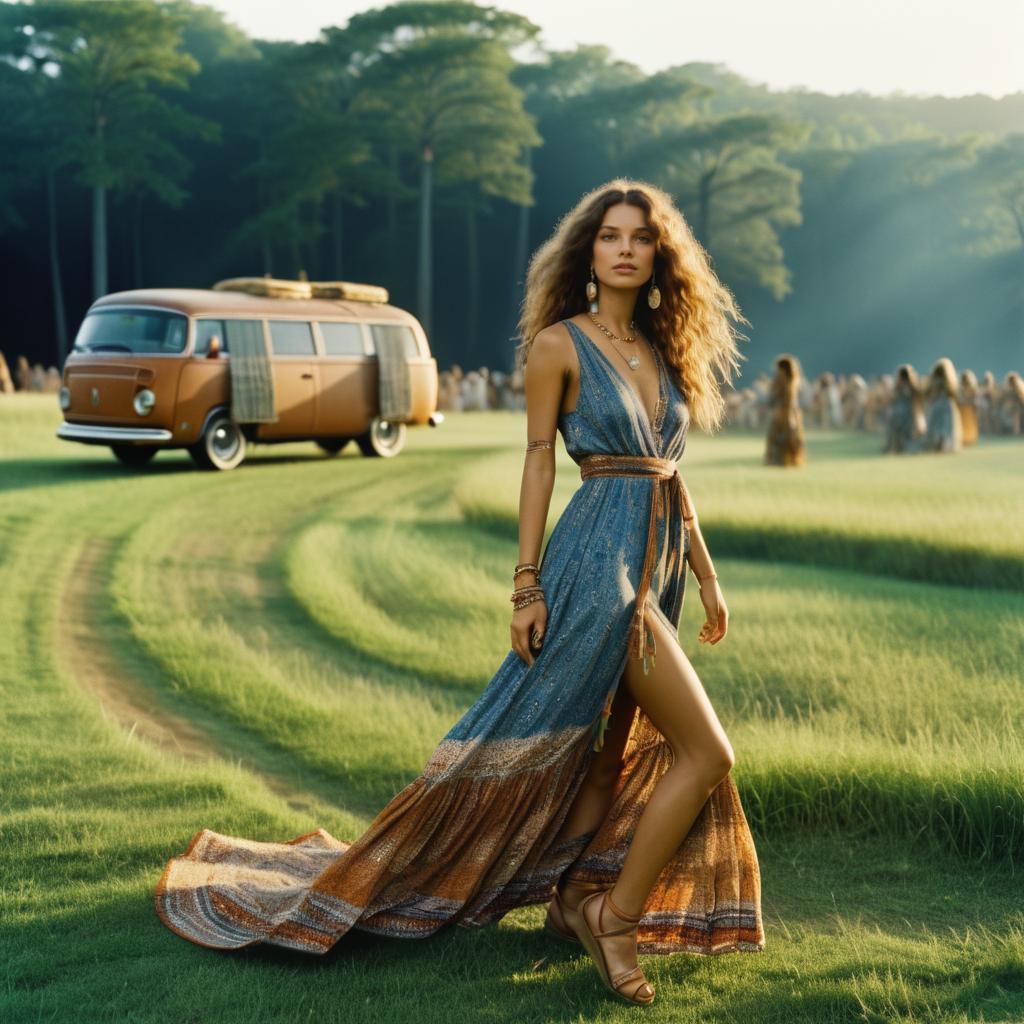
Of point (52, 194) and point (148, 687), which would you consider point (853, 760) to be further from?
point (52, 194)

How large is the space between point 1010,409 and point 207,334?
17148 millimetres

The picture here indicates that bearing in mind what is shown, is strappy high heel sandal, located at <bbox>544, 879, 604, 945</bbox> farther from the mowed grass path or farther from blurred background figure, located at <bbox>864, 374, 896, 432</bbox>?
blurred background figure, located at <bbox>864, 374, 896, 432</bbox>

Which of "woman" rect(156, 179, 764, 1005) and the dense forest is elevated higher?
the dense forest

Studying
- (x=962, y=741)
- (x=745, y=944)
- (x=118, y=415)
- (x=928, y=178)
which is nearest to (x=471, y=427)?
(x=118, y=415)

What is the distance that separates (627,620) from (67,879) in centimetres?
210

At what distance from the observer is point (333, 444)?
687 inches

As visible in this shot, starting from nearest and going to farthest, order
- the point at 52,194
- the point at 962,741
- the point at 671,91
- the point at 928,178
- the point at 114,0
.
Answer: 1. the point at 962,741
2. the point at 114,0
3. the point at 52,194
4. the point at 671,91
5. the point at 928,178

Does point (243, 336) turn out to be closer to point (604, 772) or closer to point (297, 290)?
point (297, 290)

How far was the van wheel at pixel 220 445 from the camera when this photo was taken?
48.4ft

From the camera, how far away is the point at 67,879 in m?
4.14

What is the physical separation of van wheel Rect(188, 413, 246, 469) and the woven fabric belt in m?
11.9

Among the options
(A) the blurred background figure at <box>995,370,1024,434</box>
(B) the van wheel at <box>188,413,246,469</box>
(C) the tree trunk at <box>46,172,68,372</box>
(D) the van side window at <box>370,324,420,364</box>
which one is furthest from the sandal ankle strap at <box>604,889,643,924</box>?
(C) the tree trunk at <box>46,172,68,372</box>

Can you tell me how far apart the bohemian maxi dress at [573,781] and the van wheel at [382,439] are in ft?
44.9

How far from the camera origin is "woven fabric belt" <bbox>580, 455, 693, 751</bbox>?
10.6 ft
